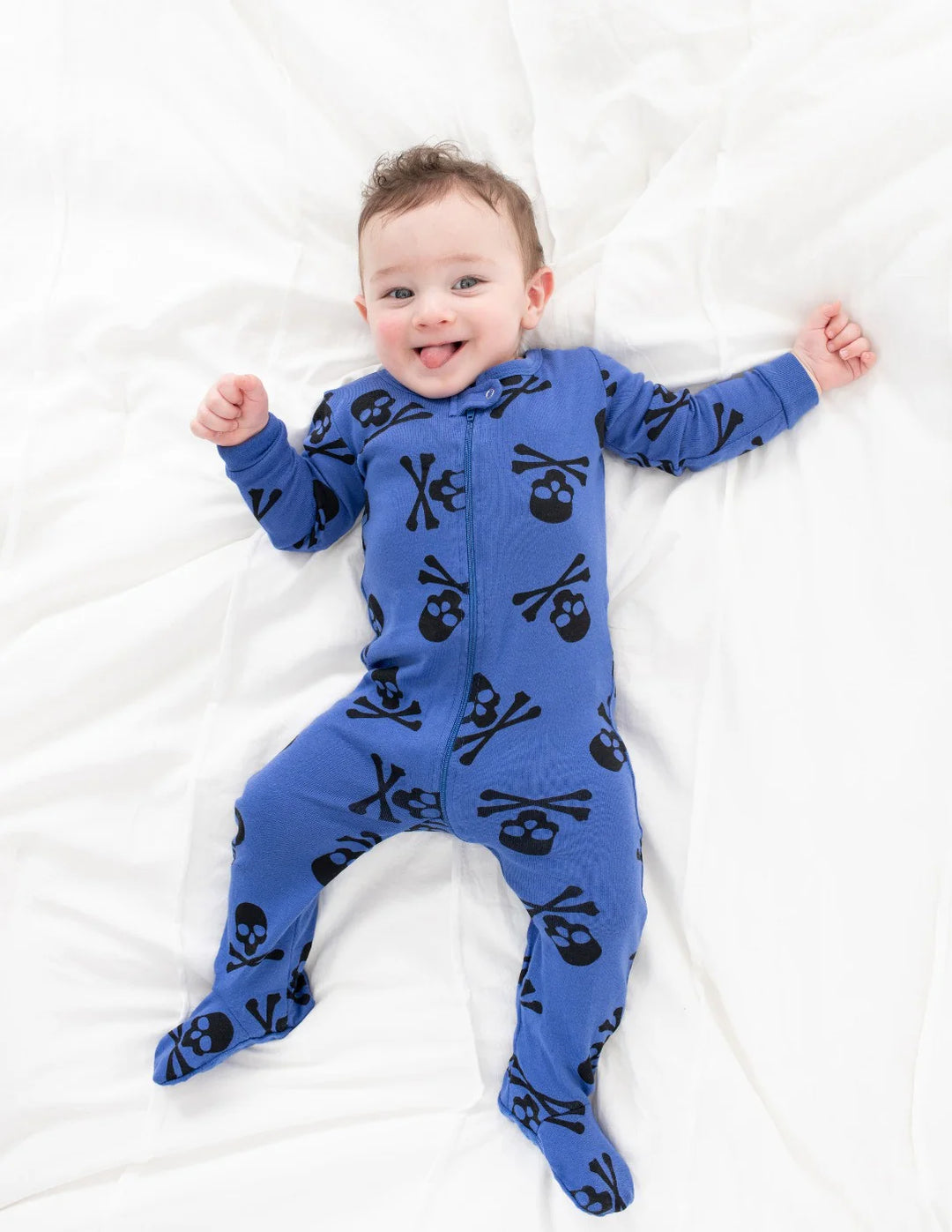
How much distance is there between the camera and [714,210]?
1.20 meters

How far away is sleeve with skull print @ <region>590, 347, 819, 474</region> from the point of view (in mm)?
1189

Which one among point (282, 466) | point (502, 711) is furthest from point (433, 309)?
point (502, 711)

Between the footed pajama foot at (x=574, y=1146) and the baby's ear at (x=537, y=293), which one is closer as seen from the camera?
the footed pajama foot at (x=574, y=1146)

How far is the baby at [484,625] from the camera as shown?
1.14m

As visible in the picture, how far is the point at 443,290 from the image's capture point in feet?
3.90

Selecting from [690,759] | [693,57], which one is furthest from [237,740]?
[693,57]

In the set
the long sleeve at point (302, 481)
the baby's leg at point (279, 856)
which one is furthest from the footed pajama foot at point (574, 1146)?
the long sleeve at point (302, 481)

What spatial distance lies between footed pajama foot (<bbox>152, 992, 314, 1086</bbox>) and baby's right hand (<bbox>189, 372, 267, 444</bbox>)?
Result: 2.23 ft

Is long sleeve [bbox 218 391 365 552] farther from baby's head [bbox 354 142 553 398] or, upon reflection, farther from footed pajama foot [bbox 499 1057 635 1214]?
footed pajama foot [bbox 499 1057 635 1214]

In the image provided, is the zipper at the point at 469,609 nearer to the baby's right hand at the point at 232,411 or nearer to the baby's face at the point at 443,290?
the baby's face at the point at 443,290

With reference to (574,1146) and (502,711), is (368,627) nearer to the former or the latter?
(502,711)

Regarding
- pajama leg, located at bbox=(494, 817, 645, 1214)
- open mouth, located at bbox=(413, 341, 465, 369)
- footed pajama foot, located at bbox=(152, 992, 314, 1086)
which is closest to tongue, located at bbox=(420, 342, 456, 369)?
open mouth, located at bbox=(413, 341, 465, 369)

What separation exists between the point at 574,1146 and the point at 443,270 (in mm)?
1029

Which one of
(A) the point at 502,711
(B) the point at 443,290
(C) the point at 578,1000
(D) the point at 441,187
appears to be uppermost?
(D) the point at 441,187
